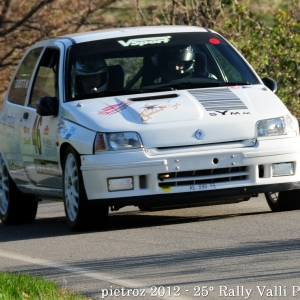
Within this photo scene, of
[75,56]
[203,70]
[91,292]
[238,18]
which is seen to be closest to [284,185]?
[203,70]

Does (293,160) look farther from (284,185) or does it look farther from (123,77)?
(123,77)

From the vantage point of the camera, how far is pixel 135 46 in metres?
10.4

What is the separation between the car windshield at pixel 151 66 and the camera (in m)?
10.1

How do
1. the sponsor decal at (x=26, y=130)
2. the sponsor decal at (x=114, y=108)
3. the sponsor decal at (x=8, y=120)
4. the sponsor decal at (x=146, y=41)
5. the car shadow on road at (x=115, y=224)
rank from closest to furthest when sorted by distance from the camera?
the sponsor decal at (x=114, y=108), the car shadow on road at (x=115, y=224), the sponsor decal at (x=146, y=41), the sponsor decal at (x=26, y=130), the sponsor decal at (x=8, y=120)

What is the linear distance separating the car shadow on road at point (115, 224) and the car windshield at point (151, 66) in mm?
1186

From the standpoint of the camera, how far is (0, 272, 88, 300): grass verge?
633cm

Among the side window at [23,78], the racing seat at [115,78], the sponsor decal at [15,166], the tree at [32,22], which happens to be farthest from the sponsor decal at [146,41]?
the tree at [32,22]

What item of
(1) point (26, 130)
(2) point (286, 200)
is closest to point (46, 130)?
(1) point (26, 130)

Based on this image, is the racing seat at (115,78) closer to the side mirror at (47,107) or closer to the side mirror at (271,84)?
the side mirror at (47,107)

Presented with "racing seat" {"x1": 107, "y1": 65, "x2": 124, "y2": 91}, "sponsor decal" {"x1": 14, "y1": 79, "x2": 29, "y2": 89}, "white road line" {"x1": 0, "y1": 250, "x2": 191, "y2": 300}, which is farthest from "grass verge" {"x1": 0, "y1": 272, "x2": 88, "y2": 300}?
"sponsor decal" {"x1": 14, "y1": 79, "x2": 29, "y2": 89}

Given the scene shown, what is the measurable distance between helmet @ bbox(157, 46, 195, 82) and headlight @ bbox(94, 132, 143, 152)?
117cm

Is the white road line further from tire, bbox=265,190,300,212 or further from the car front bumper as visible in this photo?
tire, bbox=265,190,300,212

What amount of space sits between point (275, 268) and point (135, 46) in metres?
4.11

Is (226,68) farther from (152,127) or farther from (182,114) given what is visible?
(152,127)
